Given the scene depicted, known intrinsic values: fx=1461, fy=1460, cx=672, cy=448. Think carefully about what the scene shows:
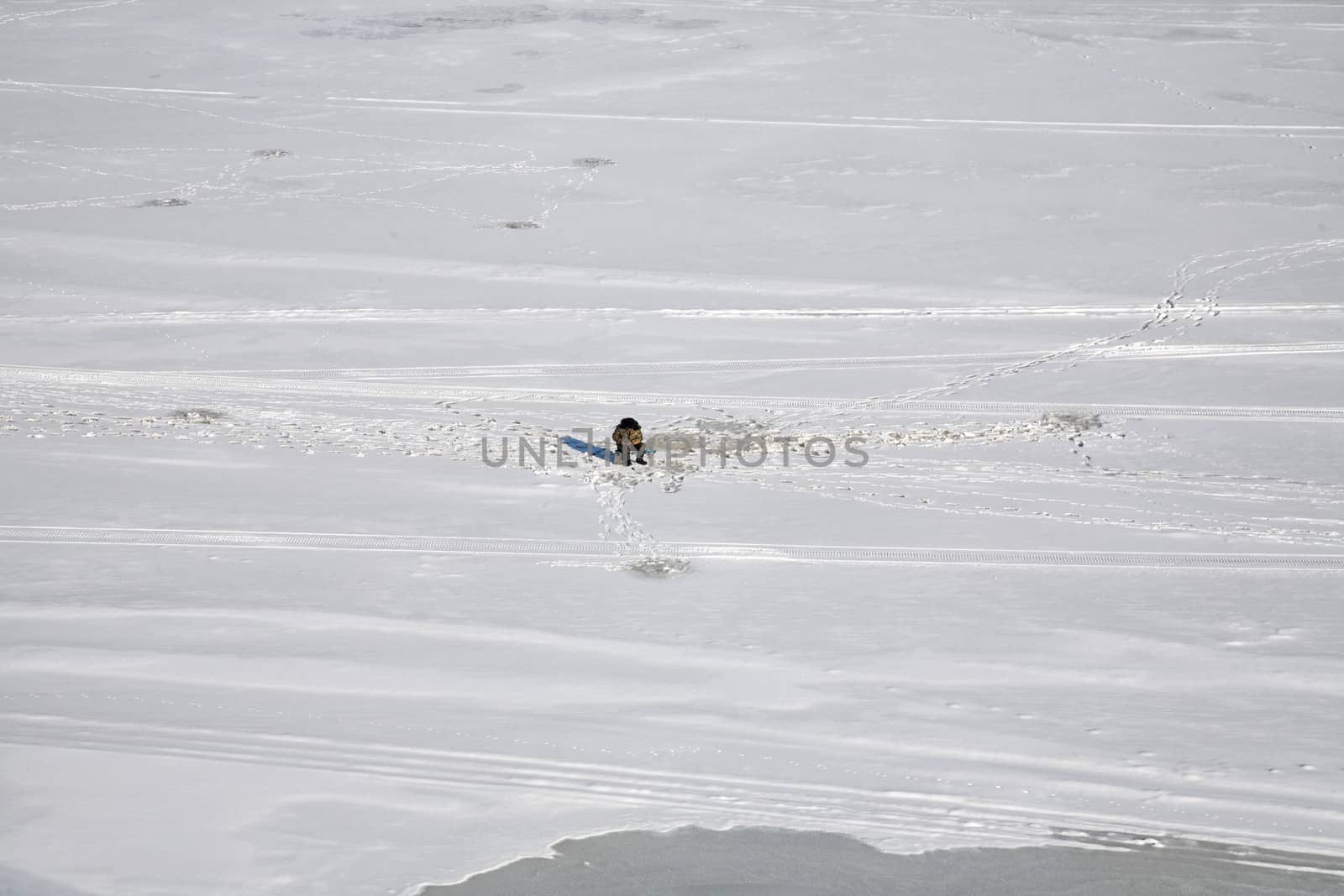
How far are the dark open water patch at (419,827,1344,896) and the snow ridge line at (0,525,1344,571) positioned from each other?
159cm

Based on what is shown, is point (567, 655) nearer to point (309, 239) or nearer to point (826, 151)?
point (309, 239)

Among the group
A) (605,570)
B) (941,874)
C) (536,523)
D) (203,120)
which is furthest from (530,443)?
(203,120)

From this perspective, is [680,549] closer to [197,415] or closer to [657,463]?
[657,463]

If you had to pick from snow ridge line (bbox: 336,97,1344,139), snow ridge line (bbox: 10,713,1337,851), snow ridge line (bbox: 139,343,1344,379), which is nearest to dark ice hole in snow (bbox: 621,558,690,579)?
snow ridge line (bbox: 10,713,1337,851)

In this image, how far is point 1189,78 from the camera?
11.1m

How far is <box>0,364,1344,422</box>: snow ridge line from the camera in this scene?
6281 mm

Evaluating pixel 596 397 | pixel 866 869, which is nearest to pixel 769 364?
pixel 596 397

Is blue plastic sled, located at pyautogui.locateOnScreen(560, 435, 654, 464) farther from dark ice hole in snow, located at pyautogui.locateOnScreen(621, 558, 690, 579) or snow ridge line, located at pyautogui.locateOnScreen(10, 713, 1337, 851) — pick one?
snow ridge line, located at pyautogui.locateOnScreen(10, 713, 1337, 851)

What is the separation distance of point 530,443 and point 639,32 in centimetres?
689

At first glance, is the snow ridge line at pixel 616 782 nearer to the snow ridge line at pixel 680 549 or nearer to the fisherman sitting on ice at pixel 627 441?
the snow ridge line at pixel 680 549

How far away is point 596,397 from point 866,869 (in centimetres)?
320

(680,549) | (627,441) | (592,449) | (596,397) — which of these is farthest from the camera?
(596,397)

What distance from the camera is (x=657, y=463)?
5875 millimetres

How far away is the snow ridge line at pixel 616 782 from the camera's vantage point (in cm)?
380
